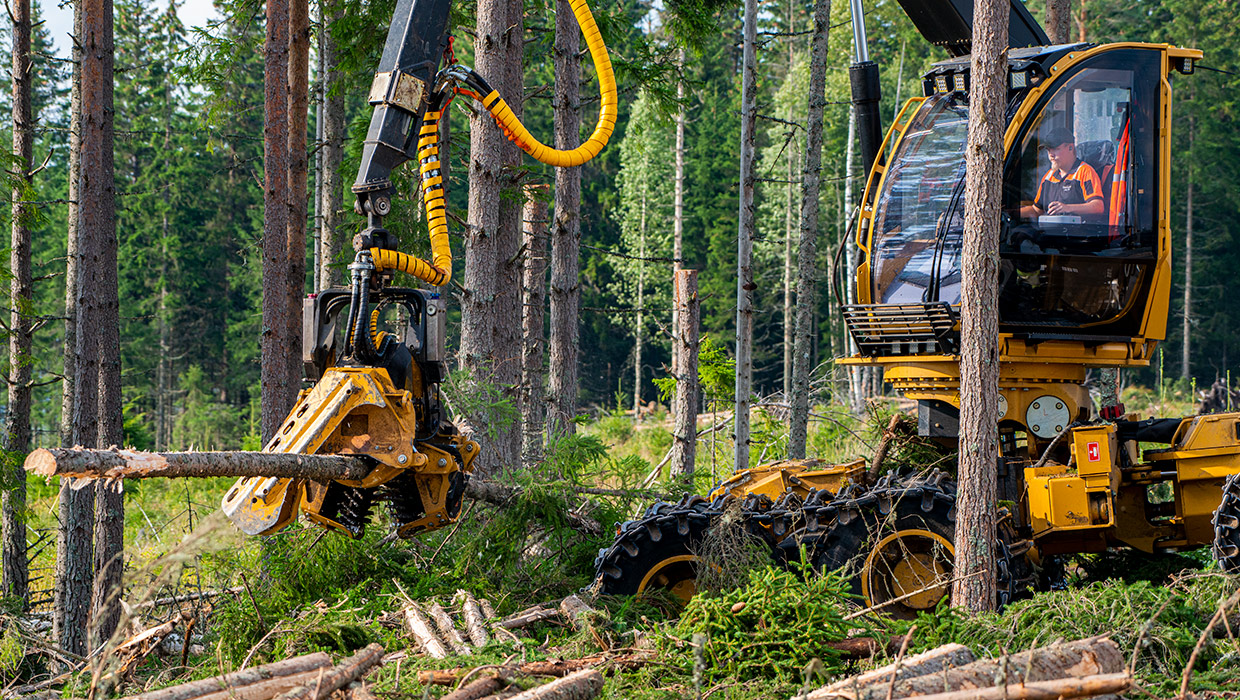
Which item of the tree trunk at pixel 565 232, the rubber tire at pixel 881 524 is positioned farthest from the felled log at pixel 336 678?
the tree trunk at pixel 565 232

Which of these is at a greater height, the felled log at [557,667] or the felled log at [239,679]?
the felled log at [239,679]

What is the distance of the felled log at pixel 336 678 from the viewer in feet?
14.6

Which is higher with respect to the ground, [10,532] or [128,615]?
[128,615]

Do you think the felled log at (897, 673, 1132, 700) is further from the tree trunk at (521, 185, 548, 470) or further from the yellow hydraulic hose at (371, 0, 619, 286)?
the tree trunk at (521, 185, 548, 470)

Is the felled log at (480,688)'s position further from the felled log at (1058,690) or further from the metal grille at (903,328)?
the metal grille at (903,328)

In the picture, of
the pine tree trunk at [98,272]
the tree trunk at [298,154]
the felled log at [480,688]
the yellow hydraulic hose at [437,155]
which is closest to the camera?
the felled log at [480,688]

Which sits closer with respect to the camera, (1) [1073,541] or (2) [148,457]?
(2) [148,457]

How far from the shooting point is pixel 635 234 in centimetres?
3838

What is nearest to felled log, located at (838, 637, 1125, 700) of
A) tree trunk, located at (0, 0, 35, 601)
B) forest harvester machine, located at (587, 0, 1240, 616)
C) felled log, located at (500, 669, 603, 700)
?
felled log, located at (500, 669, 603, 700)

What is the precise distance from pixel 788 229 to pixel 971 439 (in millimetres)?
27472

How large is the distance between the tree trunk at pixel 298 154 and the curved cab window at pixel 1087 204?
7.31 metres

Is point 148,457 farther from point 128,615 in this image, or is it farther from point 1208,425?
point 1208,425

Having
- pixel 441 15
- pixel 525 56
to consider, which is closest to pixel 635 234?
pixel 525 56

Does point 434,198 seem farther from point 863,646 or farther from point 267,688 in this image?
point 863,646
